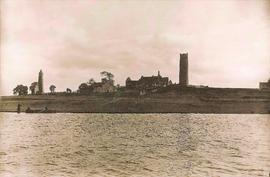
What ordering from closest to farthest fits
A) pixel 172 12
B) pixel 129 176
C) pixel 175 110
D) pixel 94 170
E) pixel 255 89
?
pixel 172 12, pixel 255 89, pixel 129 176, pixel 94 170, pixel 175 110

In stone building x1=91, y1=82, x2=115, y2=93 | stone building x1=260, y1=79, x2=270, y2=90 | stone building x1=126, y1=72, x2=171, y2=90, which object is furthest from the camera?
stone building x1=91, y1=82, x2=115, y2=93

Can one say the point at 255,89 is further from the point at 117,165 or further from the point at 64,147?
the point at 64,147

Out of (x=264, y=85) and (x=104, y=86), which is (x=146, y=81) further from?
(x=264, y=85)

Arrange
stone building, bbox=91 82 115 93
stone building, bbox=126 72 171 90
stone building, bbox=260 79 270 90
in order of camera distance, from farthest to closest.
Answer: stone building, bbox=91 82 115 93 < stone building, bbox=126 72 171 90 < stone building, bbox=260 79 270 90

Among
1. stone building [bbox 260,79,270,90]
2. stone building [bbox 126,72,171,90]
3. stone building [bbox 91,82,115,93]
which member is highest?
stone building [bbox 126,72,171,90]

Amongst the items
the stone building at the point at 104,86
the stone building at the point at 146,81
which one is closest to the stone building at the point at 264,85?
the stone building at the point at 146,81

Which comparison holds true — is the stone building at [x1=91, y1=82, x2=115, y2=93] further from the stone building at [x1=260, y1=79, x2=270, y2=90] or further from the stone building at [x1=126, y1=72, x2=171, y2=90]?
the stone building at [x1=260, y1=79, x2=270, y2=90]

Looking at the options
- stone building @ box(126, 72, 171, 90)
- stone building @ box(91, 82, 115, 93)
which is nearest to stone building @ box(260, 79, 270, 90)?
stone building @ box(126, 72, 171, 90)

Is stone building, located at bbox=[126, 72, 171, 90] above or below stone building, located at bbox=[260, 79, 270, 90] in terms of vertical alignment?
above

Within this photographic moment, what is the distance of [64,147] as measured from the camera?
8.61m

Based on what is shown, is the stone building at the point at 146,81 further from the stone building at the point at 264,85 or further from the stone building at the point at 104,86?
the stone building at the point at 264,85

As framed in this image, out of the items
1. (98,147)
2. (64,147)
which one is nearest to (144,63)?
(64,147)

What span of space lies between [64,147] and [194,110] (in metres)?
7.72

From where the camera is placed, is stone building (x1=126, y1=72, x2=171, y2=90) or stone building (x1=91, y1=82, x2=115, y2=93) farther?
stone building (x1=91, y1=82, x2=115, y2=93)
